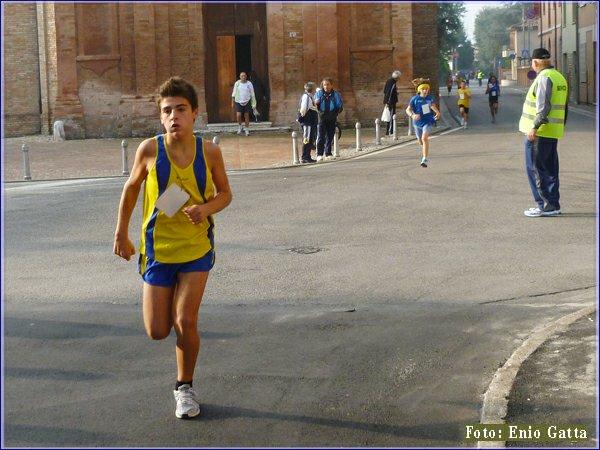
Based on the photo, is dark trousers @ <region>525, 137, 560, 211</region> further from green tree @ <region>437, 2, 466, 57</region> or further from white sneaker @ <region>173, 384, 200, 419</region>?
green tree @ <region>437, 2, 466, 57</region>

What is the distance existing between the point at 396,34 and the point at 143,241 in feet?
101

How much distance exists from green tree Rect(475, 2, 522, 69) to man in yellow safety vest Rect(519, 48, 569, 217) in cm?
10791

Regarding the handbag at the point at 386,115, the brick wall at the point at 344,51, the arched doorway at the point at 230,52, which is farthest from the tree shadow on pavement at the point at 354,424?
the arched doorway at the point at 230,52

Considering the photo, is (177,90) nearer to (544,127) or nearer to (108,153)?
(544,127)

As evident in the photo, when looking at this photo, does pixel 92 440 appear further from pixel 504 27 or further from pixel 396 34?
pixel 504 27

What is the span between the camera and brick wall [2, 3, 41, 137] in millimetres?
38312

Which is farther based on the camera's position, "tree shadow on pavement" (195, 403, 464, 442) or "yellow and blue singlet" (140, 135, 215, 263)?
"yellow and blue singlet" (140, 135, 215, 263)

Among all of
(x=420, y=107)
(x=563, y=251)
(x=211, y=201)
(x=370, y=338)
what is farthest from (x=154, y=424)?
(x=420, y=107)

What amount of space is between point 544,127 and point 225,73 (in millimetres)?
24856

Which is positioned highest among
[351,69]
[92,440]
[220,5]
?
[220,5]

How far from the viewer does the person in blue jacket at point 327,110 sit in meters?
23.7

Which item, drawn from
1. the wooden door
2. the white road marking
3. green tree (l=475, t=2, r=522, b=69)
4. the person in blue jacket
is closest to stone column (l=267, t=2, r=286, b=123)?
the wooden door

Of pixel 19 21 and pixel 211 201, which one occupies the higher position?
pixel 19 21

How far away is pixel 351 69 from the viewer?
3625cm
